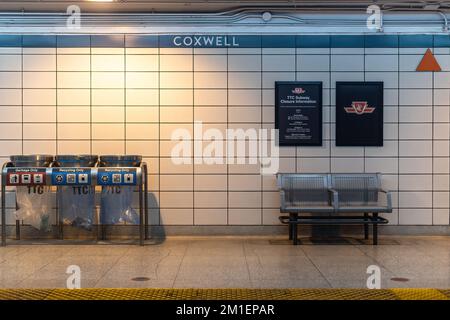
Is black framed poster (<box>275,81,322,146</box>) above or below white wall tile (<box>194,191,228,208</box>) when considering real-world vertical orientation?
above

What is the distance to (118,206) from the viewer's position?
822 cm

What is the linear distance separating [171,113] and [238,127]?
98 cm

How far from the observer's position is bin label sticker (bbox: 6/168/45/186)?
25.4 feet

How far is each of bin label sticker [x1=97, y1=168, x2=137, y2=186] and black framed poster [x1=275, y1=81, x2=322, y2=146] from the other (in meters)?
2.22


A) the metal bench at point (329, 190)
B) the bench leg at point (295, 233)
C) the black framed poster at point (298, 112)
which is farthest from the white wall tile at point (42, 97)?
the bench leg at point (295, 233)

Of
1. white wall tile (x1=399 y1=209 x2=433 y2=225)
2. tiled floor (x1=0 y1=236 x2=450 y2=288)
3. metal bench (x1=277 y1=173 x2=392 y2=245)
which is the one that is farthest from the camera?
white wall tile (x1=399 y1=209 x2=433 y2=225)

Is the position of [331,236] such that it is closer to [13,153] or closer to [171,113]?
[171,113]

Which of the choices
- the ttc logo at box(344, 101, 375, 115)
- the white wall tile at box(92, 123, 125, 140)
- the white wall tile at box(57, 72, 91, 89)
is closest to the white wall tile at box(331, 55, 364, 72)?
the ttc logo at box(344, 101, 375, 115)

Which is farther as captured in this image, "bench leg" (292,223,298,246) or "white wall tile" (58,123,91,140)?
"white wall tile" (58,123,91,140)

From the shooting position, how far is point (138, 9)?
8391mm

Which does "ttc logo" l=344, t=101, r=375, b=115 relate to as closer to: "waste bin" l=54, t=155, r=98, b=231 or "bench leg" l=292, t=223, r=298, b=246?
"bench leg" l=292, t=223, r=298, b=246

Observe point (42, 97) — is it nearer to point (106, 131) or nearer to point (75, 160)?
point (106, 131)

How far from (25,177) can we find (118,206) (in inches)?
50.2
